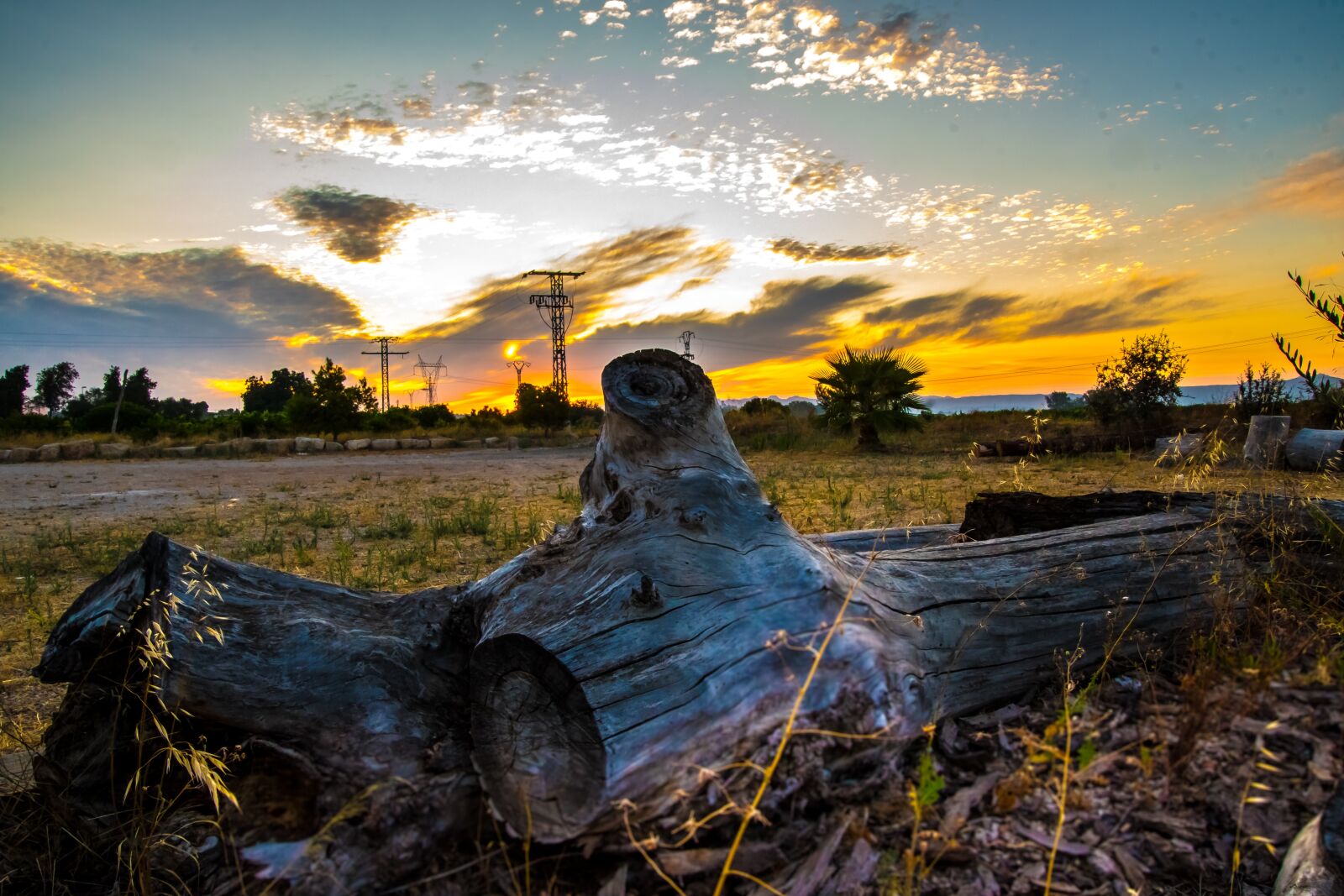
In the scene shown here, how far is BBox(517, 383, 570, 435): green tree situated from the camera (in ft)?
110

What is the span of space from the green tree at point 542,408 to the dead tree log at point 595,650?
30415mm

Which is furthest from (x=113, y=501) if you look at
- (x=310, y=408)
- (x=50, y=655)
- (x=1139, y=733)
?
(x=310, y=408)

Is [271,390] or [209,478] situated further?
[271,390]

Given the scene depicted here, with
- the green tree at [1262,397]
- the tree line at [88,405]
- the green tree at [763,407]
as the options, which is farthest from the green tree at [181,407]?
the green tree at [1262,397]

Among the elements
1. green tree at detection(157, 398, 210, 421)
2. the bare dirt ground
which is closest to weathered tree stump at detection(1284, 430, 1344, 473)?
the bare dirt ground

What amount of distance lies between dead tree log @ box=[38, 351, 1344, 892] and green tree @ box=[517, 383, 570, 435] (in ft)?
99.8

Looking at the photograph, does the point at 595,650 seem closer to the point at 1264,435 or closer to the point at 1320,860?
the point at 1320,860

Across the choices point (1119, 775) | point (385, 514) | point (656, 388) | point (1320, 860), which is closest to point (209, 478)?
point (385, 514)

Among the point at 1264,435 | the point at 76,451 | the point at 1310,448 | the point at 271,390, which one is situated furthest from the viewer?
the point at 271,390

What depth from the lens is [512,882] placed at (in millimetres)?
2035

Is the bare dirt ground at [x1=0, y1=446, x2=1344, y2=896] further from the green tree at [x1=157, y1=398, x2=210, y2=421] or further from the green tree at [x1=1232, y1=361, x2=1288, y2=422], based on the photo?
the green tree at [x1=157, y1=398, x2=210, y2=421]

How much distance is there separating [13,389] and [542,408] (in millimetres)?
67689

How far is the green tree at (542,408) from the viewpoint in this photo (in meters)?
33.6

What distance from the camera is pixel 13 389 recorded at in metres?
71.1
